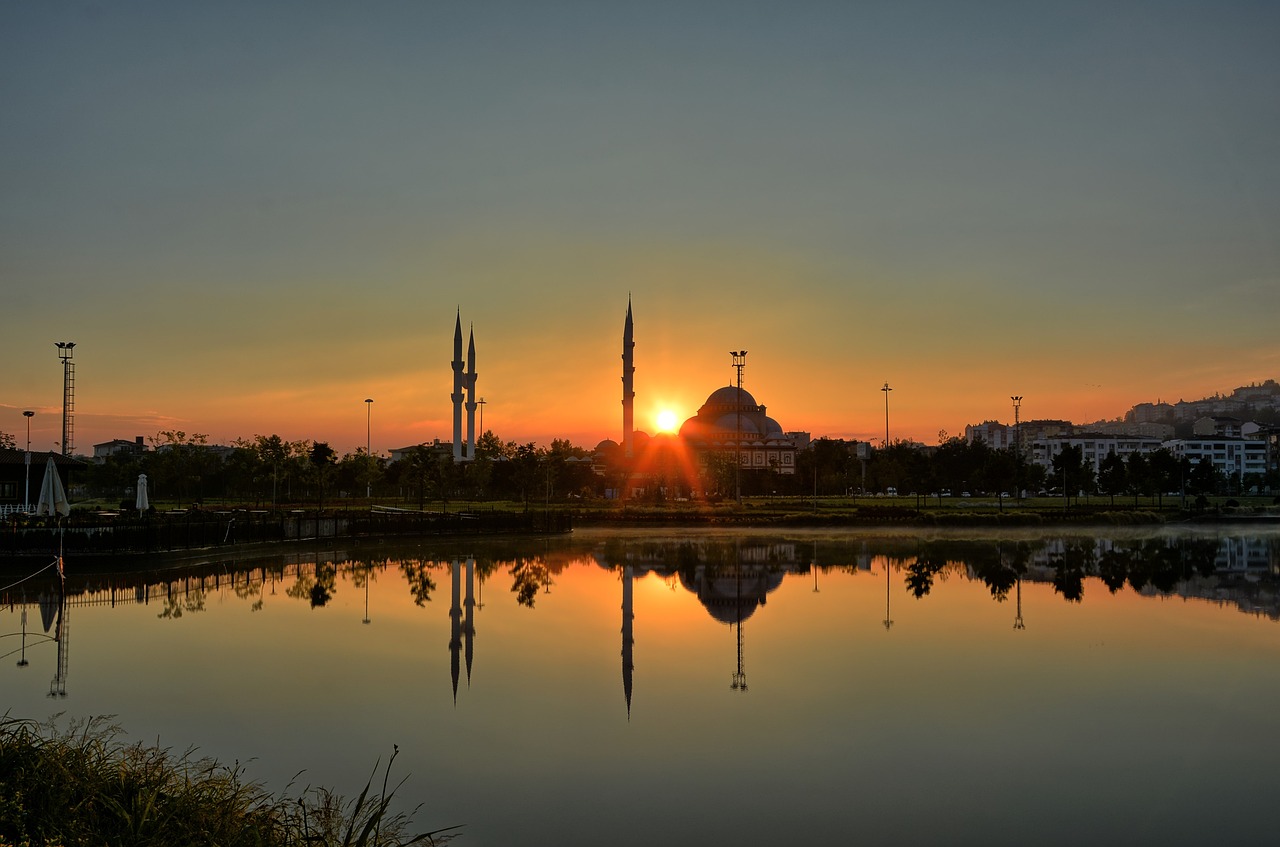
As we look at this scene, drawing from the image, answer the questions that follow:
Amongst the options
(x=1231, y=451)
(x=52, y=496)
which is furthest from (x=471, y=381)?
(x=1231, y=451)

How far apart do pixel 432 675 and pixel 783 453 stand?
14220cm

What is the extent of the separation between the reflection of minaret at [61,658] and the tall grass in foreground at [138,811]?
6.62 meters

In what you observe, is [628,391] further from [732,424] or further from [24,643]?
[24,643]

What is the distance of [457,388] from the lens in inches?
5162

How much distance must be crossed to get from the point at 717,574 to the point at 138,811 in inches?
1169

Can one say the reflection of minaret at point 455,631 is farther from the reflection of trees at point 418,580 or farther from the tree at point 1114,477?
the tree at point 1114,477

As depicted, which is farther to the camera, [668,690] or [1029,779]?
[668,690]

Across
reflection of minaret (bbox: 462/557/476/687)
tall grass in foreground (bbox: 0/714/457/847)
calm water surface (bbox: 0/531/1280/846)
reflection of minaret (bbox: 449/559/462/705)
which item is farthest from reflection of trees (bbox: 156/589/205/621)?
tall grass in foreground (bbox: 0/714/457/847)

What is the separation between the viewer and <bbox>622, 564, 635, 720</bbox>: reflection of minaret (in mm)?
17891

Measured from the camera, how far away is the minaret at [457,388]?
12950 cm

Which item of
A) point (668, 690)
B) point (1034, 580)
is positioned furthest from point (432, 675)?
point (1034, 580)

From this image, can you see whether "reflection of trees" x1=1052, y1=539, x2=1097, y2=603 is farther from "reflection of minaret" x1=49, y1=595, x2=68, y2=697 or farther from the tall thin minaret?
the tall thin minaret

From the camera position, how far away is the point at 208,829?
9.05 metres

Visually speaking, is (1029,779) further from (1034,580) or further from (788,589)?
(1034,580)
